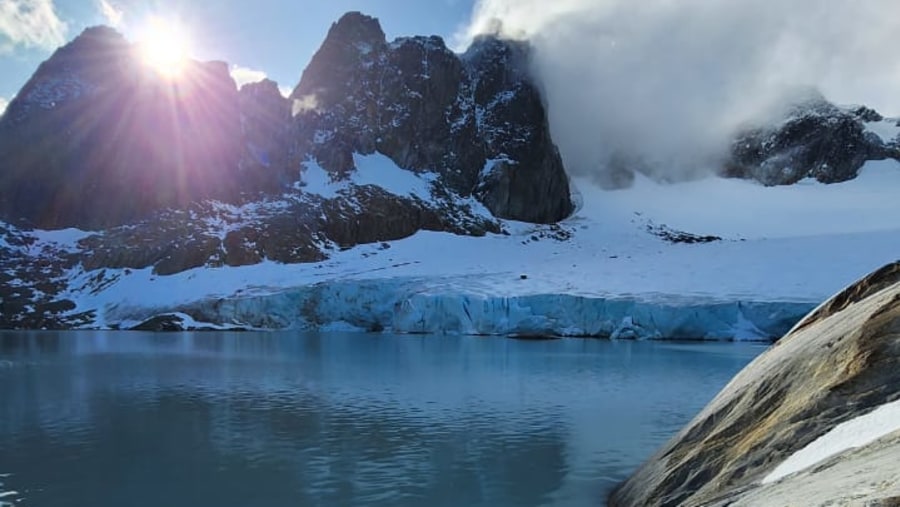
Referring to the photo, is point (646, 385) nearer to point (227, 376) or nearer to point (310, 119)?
point (227, 376)

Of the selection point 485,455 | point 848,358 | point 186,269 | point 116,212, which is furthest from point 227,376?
point 116,212

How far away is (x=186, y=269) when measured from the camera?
3684 inches

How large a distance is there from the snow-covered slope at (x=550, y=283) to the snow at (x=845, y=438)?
51.1 metres

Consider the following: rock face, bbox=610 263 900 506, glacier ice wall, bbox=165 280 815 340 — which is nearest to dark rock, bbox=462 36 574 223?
glacier ice wall, bbox=165 280 815 340

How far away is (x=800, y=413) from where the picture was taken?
701 centimetres

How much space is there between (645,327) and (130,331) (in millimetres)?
61151

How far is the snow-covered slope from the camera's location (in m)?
56.5

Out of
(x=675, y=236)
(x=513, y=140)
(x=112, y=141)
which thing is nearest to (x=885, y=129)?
(x=675, y=236)

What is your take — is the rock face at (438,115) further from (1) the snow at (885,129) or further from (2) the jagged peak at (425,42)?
(1) the snow at (885,129)

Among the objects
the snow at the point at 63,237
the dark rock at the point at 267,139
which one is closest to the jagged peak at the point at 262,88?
the dark rock at the point at 267,139

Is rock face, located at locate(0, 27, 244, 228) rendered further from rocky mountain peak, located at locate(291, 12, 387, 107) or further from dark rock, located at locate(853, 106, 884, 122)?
dark rock, located at locate(853, 106, 884, 122)

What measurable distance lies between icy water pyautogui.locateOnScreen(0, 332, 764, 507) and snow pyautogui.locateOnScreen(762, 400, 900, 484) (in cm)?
657

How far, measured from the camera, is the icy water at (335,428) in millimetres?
13172

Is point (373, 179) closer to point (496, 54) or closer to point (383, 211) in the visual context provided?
point (383, 211)
